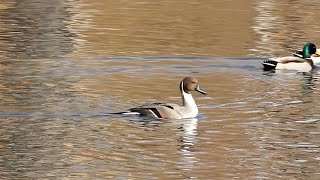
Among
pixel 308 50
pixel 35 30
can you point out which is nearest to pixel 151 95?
pixel 308 50

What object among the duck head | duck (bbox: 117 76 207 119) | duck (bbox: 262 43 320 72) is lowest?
duck (bbox: 262 43 320 72)

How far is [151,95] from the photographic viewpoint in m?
19.5

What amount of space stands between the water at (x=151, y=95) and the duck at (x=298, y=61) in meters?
0.24

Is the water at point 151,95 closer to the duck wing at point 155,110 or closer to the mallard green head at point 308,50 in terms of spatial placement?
the duck wing at point 155,110

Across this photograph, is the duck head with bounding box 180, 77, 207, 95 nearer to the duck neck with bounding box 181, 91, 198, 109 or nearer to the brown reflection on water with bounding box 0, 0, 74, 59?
the duck neck with bounding box 181, 91, 198, 109

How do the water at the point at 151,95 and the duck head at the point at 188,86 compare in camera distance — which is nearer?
the water at the point at 151,95

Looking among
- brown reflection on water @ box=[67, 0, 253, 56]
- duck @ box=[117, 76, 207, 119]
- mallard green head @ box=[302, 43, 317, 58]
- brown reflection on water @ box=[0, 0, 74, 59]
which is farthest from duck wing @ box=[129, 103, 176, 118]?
mallard green head @ box=[302, 43, 317, 58]

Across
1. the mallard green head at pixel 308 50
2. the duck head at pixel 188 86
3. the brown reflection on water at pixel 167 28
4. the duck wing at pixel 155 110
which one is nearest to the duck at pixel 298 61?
the mallard green head at pixel 308 50

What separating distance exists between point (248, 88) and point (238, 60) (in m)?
3.85

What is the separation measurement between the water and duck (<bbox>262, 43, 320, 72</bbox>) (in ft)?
0.80

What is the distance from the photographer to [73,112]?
1747 centimetres

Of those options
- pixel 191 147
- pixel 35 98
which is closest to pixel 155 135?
pixel 191 147

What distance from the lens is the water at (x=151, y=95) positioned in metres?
14.0

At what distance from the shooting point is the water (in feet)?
45.8
